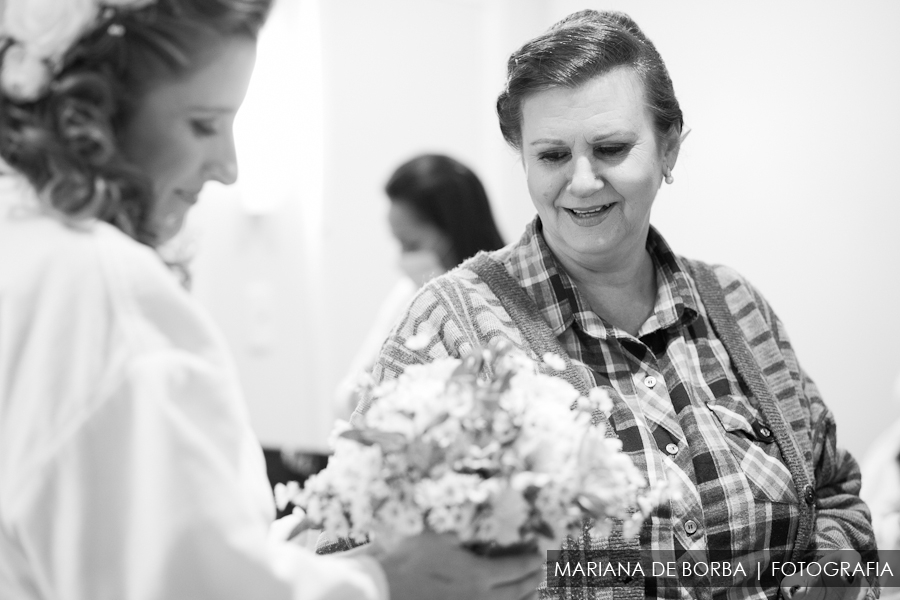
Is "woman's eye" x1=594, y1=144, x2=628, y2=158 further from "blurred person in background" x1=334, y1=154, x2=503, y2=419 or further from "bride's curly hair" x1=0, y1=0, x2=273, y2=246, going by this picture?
"blurred person in background" x1=334, y1=154, x2=503, y2=419

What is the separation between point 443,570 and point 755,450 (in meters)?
0.80

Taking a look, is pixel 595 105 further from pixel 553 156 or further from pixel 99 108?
pixel 99 108

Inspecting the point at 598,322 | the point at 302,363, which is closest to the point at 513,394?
the point at 598,322

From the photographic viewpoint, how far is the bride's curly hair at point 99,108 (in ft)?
2.89

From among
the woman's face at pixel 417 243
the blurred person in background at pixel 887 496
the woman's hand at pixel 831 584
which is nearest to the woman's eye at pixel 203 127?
the woman's hand at pixel 831 584

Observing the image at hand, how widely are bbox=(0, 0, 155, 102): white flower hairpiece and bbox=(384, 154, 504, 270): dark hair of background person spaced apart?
2.08 meters

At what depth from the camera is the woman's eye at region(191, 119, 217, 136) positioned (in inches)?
37.5

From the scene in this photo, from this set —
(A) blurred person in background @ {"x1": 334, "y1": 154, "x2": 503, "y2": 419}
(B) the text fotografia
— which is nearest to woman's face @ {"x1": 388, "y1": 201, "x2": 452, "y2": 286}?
(A) blurred person in background @ {"x1": 334, "y1": 154, "x2": 503, "y2": 419}

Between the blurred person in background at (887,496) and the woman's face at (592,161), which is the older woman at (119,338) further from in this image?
the blurred person in background at (887,496)

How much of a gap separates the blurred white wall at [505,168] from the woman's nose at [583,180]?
1.98 metres

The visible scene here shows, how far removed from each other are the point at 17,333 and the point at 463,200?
2201 millimetres

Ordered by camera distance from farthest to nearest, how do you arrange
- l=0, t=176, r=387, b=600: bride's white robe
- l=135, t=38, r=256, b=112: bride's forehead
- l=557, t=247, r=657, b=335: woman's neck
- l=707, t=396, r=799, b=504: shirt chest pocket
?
l=557, t=247, r=657, b=335: woman's neck → l=707, t=396, r=799, b=504: shirt chest pocket → l=135, t=38, r=256, b=112: bride's forehead → l=0, t=176, r=387, b=600: bride's white robe

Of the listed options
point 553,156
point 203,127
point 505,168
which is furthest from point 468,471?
point 505,168

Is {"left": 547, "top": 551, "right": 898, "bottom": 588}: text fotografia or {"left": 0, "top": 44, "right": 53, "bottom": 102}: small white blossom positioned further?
{"left": 547, "top": 551, "right": 898, "bottom": 588}: text fotografia
